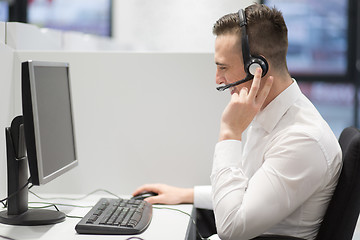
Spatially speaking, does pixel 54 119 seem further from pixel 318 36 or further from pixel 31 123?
pixel 318 36

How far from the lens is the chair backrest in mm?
998

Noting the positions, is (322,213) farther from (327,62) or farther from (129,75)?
(327,62)

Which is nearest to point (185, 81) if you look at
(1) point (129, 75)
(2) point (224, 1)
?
(1) point (129, 75)

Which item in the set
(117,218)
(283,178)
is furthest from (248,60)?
(117,218)

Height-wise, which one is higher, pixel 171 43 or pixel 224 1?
pixel 224 1

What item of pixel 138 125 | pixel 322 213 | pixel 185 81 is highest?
pixel 185 81

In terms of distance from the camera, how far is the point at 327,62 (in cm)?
449

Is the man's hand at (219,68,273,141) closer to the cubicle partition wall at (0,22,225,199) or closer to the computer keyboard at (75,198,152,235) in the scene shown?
the computer keyboard at (75,198,152,235)

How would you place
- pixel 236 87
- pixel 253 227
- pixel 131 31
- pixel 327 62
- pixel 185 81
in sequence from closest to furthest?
pixel 253 227
pixel 236 87
pixel 185 81
pixel 327 62
pixel 131 31

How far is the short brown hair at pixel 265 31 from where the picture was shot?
44.8 inches

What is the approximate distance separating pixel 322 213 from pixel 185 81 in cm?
74

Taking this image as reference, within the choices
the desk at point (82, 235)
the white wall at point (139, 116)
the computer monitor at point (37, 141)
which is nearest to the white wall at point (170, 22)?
the white wall at point (139, 116)

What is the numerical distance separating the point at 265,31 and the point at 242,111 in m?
0.22

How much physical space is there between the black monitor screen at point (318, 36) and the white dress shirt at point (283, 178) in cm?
353
